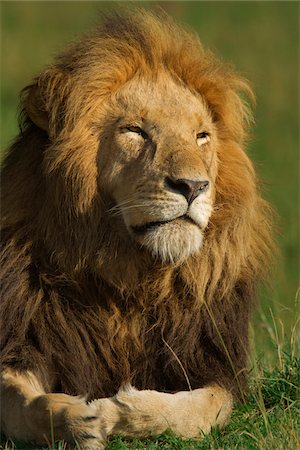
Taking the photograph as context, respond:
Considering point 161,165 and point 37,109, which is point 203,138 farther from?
point 37,109

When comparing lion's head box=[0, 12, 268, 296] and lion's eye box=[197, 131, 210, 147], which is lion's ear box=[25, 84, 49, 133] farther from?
lion's eye box=[197, 131, 210, 147]

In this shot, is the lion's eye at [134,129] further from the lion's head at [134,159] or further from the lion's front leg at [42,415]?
the lion's front leg at [42,415]

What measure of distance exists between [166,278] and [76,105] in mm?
851

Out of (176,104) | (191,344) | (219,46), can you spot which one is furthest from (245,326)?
(219,46)

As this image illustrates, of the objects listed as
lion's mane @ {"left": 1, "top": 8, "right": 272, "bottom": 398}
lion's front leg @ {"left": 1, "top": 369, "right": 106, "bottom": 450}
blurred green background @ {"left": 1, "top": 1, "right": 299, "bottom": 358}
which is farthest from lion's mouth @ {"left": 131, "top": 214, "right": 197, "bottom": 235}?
blurred green background @ {"left": 1, "top": 1, "right": 299, "bottom": 358}

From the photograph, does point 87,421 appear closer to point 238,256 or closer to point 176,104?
point 238,256

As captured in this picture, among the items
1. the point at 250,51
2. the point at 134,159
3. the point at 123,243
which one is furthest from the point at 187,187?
the point at 250,51

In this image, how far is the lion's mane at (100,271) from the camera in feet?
15.8

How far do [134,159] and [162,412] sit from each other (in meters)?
1.08

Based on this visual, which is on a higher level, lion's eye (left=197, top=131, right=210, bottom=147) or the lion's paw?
lion's eye (left=197, top=131, right=210, bottom=147)

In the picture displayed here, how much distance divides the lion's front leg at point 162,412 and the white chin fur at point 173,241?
57 cm

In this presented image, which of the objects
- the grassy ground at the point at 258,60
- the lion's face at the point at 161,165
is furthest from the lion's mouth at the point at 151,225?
the grassy ground at the point at 258,60

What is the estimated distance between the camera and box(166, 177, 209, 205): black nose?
4.49m

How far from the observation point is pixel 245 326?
507 cm
